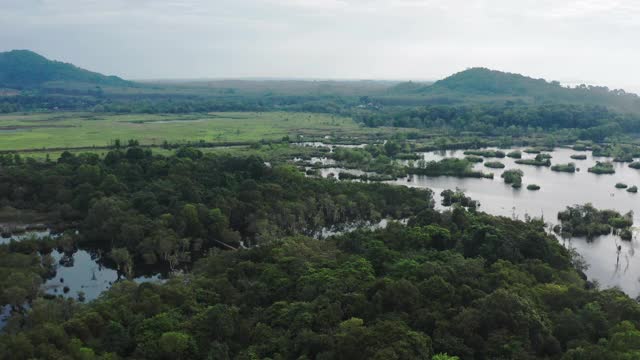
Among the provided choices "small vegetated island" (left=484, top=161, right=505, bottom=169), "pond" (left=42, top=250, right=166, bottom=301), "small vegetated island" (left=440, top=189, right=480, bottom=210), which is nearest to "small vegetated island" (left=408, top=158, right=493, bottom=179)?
"small vegetated island" (left=484, top=161, right=505, bottom=169)

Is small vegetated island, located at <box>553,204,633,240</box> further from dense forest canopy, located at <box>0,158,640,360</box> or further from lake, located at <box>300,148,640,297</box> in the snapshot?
dense forest canopy, located at <box>0,158,640,360</box>

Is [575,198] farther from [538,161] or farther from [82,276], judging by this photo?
[82,276]

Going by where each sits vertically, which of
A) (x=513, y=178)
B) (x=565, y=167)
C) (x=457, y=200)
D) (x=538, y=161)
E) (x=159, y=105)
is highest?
(x=159, y=105)

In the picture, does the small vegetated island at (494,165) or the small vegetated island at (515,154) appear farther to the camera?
the small vegetated island at (515,154)

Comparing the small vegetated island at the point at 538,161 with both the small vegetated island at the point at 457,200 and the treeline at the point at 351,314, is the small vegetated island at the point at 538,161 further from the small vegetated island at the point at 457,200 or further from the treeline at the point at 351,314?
the treeline at the point at 351,314

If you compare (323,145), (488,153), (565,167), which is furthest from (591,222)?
(323,145)

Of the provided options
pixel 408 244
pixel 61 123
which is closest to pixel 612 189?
pixel 408 244

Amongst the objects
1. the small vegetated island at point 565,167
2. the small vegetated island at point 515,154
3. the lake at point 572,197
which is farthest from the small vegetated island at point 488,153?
the small vegetated island at point 565,167
